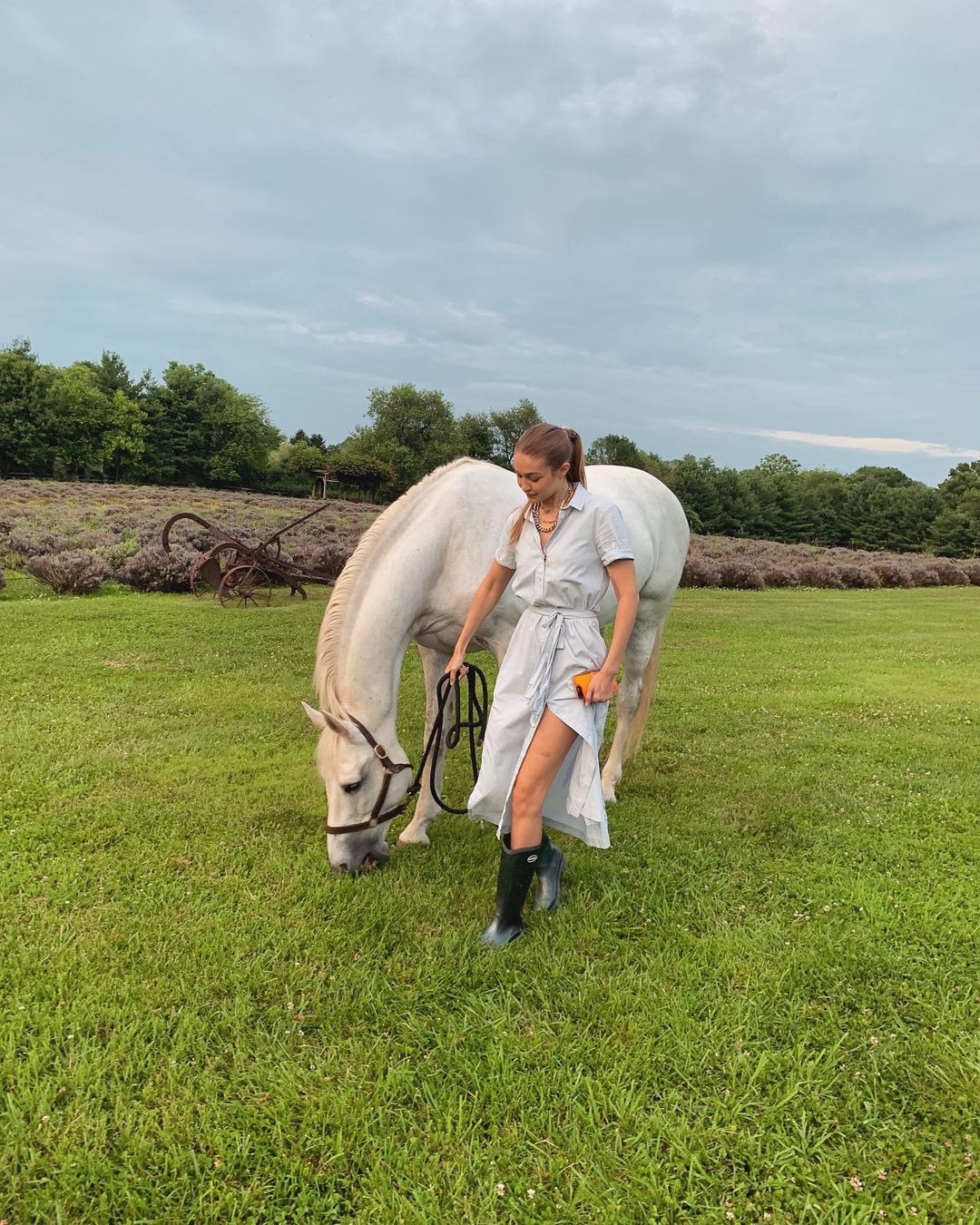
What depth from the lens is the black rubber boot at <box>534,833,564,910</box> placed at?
3.01 meters

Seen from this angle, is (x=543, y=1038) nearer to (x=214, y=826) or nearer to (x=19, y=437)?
(x=214, y=826)

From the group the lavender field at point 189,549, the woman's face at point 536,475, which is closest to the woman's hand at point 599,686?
the woman's face at point 536,475

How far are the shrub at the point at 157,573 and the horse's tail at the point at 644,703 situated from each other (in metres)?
9.00

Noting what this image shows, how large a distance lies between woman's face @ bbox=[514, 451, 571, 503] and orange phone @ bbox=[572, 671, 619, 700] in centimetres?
71

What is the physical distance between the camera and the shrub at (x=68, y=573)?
10.7m

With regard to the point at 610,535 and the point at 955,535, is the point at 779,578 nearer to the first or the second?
the point at 610,535

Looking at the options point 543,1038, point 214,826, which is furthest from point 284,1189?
point 214,826

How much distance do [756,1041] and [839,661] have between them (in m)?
7.64

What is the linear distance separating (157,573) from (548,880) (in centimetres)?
1052

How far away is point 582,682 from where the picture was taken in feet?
8.43

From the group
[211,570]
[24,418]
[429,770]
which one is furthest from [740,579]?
[24,418]

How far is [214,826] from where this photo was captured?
366 cm

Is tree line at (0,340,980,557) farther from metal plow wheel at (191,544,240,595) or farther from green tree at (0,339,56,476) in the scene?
metal plow wheel at (191,544,240,595)

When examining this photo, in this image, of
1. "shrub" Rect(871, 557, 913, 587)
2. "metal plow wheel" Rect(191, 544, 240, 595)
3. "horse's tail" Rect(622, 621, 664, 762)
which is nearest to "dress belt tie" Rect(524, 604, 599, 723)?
A: "horse's tail" Rect(622, 621, 664, 762)
